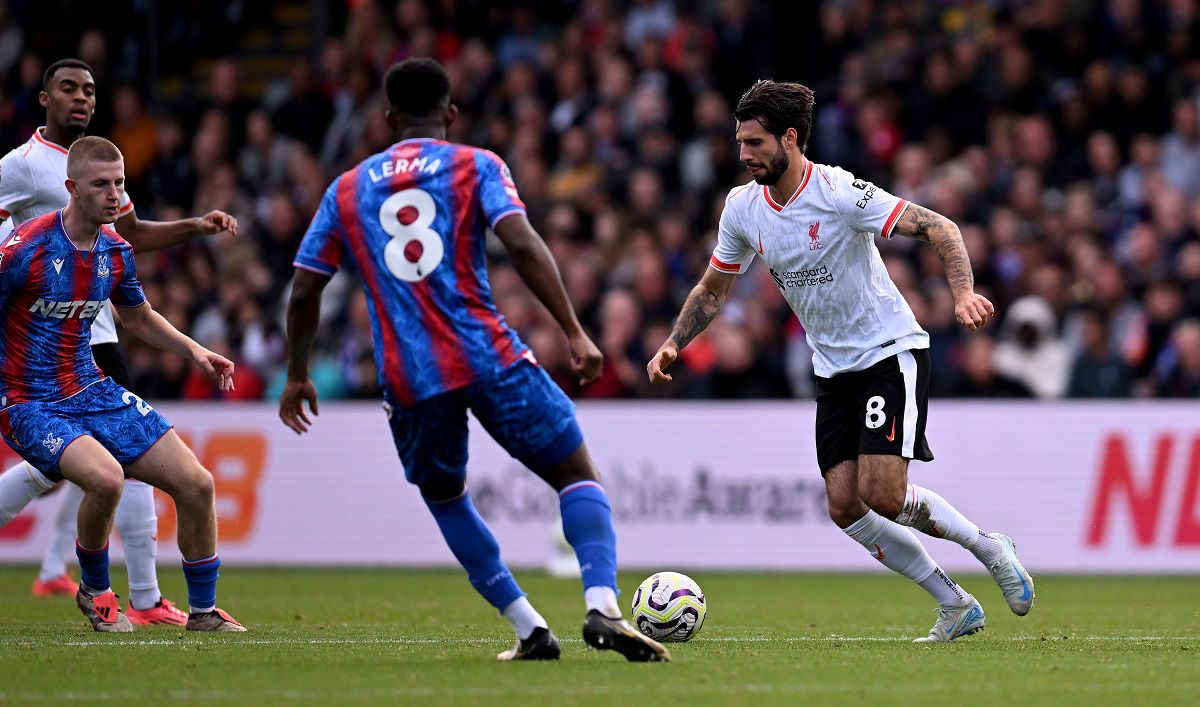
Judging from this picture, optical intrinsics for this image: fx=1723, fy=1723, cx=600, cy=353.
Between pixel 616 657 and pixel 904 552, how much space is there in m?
1.86

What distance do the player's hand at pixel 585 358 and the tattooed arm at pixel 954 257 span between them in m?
1.90

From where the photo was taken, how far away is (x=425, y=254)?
684 centimetres

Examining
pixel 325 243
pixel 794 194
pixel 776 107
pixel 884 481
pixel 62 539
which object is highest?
pixel 776 107

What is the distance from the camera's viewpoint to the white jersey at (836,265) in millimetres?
8461

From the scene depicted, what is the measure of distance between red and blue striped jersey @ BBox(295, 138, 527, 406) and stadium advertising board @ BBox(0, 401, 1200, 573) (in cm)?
859

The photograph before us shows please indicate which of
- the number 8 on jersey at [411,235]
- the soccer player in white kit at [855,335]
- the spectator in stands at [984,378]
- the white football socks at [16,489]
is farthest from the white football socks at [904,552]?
the spectator in stands at [984,378]

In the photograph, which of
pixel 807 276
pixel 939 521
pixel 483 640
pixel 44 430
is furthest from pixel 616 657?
Answer: pixel 44 430

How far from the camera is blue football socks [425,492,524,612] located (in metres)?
7.21

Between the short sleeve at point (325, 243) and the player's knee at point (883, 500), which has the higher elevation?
the short sleeve at point (325, 243)

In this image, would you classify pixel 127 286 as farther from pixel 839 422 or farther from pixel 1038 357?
pixel 1038 357

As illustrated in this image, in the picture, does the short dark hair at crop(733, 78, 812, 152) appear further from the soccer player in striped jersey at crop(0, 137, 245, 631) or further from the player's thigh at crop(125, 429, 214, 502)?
the player's thigh at crop(125, 429, 214, 502)

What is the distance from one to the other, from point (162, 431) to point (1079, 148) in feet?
36.0

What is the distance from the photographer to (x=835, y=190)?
8438 mm

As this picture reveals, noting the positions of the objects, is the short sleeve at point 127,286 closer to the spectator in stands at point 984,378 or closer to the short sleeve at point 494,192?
the short sleeve at point 494,192
